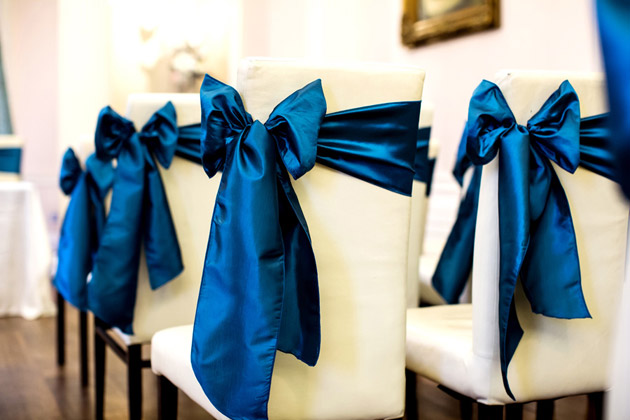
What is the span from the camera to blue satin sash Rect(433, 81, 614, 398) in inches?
50.2

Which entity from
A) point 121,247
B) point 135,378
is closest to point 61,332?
point 135,378

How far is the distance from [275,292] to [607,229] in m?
0.68

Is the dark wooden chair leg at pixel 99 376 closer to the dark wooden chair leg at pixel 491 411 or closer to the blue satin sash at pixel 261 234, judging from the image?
the blue satin sash at pixel 261 234

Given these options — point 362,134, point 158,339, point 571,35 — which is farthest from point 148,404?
point 571,35

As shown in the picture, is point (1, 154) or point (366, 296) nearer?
point (366, 296)

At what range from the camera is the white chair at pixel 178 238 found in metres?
1.83

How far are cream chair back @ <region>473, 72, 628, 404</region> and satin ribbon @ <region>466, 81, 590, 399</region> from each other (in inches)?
1.1

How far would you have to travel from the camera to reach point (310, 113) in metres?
1.15

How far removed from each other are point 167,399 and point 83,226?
85cm

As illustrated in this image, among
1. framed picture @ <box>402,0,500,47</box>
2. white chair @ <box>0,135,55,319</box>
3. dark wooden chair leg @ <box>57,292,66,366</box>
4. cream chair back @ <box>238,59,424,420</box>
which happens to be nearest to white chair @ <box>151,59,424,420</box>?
cream chair back @ <box>238,59,424,420</box>

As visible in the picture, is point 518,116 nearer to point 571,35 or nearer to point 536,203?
point 536,203

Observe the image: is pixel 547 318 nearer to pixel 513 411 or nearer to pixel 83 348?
pixel 513 411

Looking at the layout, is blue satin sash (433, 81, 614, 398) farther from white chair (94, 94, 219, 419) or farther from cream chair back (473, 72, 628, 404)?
white chair (94, 94, 219, 419)

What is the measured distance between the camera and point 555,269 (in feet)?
4.33
